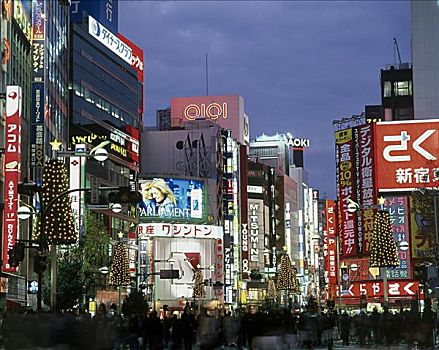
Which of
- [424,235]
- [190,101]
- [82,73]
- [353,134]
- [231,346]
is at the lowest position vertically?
[231,346]

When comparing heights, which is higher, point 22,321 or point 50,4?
point 50,4

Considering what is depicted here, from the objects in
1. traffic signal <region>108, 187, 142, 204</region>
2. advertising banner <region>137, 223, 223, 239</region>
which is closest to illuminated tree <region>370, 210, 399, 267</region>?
traffic signal <region>108, 187, 142, 204</region>

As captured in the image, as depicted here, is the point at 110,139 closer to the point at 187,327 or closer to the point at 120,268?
the point at 120,268

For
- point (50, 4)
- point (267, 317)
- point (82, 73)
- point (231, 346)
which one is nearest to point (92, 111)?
point (82, 73)

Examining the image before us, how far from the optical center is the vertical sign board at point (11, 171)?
171 ft

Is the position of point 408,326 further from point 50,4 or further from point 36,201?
point 50,4

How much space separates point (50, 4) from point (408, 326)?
54.1 metres

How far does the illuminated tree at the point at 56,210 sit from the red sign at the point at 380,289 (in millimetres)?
59901

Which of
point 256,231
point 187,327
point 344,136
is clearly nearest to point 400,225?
point 344,136

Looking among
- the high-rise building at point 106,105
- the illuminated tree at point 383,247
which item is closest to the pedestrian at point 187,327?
the illuminated tree at point 383,247

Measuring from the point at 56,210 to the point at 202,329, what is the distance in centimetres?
997

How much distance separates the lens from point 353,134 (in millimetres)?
101062

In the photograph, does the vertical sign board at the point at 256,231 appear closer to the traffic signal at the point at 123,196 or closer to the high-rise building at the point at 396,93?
the high-rise building at the point at 396,93

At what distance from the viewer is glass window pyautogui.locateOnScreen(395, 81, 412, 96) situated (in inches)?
4946
